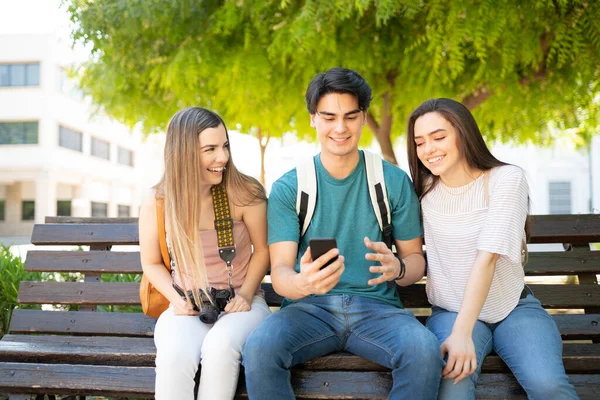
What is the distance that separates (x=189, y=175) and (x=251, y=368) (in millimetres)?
1061

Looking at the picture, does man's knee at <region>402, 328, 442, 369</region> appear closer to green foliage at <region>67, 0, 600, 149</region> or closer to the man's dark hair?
the man's dark hair

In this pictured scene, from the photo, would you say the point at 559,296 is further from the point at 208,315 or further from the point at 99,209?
the point at 99,209

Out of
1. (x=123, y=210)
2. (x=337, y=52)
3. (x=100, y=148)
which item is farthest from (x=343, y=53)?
(x=123, y=210)

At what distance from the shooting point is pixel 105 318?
370cm

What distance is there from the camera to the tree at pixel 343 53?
482 cm

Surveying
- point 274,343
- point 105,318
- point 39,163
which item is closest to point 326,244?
point 274,343

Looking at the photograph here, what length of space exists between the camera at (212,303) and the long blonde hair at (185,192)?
71 millimetres

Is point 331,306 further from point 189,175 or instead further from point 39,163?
point 39,163

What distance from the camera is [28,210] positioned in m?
37.3

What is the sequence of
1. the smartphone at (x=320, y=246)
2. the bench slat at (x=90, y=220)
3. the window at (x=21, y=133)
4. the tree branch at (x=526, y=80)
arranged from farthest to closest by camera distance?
the window at (x=21, y=133) → the tree branch at (x=526, y=80) → the bench slat at (x=90, y=220) → the smartphone at (x=320, y=246)

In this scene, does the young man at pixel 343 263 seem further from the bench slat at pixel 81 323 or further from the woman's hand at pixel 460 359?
the bench slat at pixel 81 323

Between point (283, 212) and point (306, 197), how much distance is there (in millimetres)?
145

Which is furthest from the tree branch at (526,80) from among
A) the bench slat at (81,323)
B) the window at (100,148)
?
the window at (100,148)

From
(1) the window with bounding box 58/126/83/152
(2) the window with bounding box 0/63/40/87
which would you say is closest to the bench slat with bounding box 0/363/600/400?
(1) the window with bounding box 58/126/83/152
